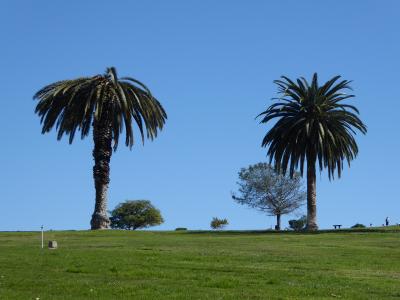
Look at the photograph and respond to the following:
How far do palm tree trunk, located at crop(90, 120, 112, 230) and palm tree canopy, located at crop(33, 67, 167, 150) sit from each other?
2.33 feet

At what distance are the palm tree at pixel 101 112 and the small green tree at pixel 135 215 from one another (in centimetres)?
6418

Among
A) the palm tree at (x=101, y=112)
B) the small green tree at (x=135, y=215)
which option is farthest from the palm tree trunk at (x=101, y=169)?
the small green tree at (x=135, y=215)

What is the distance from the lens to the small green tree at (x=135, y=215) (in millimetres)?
122562

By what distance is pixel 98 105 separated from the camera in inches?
2188

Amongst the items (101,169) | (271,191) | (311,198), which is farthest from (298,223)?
(101,169)

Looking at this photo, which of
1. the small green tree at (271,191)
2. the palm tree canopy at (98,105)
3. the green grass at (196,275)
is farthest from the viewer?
the small green tree at (271,191)

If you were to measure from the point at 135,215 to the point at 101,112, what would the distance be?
68382mm

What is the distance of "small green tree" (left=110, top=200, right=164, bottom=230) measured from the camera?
12256 centimetres

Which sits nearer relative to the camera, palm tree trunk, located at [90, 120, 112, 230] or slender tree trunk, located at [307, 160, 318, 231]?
palm tree trunk, located at [90, 120, 112, 230]

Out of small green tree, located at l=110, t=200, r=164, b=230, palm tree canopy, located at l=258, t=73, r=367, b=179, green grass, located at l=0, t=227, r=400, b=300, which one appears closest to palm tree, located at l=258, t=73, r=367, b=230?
palm tree canopy, located at l=258, t=73, r=367, b=179

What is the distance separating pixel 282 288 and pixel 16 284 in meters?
6.46

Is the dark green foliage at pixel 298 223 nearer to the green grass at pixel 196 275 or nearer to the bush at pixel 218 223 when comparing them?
the bush at pixel 218 223

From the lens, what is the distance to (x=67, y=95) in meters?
56.0

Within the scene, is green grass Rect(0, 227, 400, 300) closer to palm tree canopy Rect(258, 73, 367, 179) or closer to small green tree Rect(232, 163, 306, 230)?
palm tree canopy Rect(258, 73, 367, 179)
